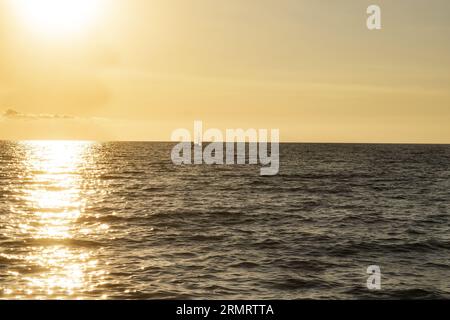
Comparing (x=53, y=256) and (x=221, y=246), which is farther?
(x=221, y=246)

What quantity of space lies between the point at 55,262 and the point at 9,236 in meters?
7.84

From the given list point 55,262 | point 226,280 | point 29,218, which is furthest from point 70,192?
point 226,280

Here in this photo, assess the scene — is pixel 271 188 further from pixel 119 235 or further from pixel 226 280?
pixel 226 280

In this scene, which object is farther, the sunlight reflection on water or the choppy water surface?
the choppy water surface

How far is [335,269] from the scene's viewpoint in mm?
22000

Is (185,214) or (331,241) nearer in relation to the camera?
(331,241)

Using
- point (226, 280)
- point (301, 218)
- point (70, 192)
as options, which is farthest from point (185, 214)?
point (70, 192)

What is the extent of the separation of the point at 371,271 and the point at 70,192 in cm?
4354

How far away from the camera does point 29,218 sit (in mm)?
36094

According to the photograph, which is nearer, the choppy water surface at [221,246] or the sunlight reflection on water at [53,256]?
the sunlight reflection on water at [53,256]
